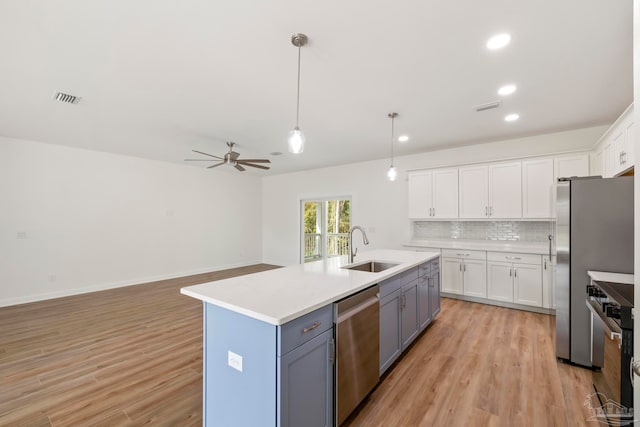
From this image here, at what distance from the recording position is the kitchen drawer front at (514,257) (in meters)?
3.98

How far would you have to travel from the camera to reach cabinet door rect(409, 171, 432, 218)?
5.12 m

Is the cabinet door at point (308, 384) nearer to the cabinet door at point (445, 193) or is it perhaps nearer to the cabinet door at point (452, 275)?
the cabinet door at point (452, 275)

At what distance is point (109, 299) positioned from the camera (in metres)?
4.68

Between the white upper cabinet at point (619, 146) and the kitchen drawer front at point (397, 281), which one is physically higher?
the white upper cabinet at point (619, 146)

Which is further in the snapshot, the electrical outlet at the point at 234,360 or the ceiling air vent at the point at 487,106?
the ceiling air vent at the point at 487,106

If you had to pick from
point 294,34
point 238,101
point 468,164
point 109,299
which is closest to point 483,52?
point 294,34

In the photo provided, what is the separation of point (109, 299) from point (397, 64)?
18.2ft

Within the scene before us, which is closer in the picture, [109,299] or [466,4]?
[466,4]

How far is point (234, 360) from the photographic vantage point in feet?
5.00

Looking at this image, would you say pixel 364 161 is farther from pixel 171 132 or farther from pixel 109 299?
pixel 109 299

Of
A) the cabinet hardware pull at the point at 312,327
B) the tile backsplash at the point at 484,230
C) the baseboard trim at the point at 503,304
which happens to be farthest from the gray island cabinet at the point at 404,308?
the tile backsplash at the point at 484,230

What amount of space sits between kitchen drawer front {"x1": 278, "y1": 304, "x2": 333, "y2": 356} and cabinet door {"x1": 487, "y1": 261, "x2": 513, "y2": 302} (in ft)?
12.1

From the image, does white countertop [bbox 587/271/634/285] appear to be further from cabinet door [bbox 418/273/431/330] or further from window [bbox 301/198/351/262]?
window [bbox 301/198/351/262]

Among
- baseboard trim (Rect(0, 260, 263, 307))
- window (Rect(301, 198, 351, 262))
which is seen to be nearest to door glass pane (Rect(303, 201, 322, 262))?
window (Rect(301, 198, 351, 262))
